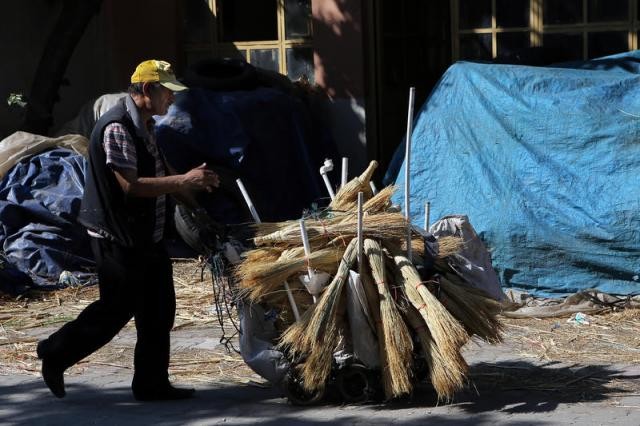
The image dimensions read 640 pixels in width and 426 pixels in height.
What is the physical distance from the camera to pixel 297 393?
18.4 ft

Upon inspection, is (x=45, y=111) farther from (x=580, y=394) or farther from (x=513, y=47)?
Answer: (x=580, y=394)

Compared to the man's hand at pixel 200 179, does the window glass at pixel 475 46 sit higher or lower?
higher

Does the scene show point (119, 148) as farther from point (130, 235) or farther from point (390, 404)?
point (390, 404)

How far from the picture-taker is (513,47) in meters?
11.0

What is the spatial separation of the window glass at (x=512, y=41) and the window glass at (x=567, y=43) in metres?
0.19

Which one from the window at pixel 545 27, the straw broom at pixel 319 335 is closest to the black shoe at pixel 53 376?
the straw broom at pixel 319 335

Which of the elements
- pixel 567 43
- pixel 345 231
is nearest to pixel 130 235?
pixel 345 231

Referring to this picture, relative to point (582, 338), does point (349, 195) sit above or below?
above

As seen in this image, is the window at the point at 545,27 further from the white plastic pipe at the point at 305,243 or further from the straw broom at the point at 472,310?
the white plastic pipe at the point at 305,243

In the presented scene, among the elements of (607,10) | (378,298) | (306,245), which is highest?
(607,10)

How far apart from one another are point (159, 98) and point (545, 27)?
6052mm

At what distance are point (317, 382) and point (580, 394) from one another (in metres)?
1.39

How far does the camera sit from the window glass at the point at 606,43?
1052 cm

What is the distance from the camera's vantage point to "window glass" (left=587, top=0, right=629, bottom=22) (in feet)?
34.4
